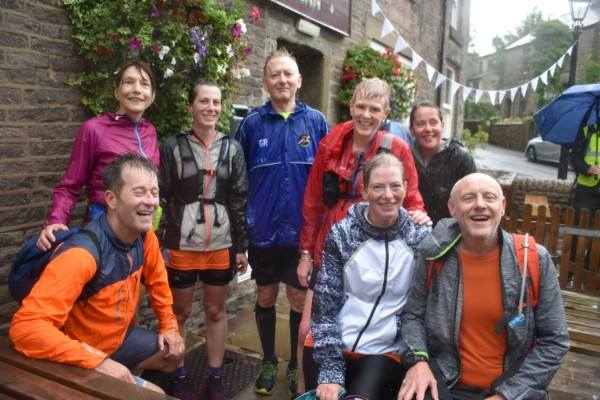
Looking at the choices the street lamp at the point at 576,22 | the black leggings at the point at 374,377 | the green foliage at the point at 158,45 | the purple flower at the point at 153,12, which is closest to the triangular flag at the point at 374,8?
the street lamp at the point at 576,22

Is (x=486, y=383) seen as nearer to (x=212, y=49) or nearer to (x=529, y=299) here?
(x=529, y=299)

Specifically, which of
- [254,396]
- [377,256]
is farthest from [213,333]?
[377,256]

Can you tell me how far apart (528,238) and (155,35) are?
2.32 m

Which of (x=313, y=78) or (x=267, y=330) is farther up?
(x=313, y=78)

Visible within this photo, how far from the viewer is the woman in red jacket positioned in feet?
8.61

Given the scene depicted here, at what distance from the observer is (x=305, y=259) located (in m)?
2.87

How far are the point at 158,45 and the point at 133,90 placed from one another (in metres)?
0.45

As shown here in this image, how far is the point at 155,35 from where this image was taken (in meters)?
2.94

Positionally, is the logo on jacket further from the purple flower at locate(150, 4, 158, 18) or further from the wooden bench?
the wooden bench

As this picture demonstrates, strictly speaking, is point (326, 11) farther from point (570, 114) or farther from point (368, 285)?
point (368, 285)

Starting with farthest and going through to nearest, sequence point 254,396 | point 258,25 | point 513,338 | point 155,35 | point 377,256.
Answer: point 258,25, point 254,396, point 155,35, point 377,256, point 513,338

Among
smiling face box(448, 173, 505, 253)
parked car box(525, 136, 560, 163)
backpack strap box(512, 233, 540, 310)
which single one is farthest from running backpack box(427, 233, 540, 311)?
parked car box(525, 136, 560, 163)

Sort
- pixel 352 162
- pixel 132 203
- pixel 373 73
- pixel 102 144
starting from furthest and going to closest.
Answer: pixel 373 73 → pixel 352 162 → pixel 102 144 → pixel 132 203

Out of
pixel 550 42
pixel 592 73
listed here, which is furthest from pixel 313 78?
pixel 550 42
